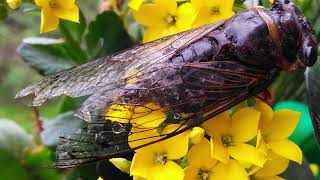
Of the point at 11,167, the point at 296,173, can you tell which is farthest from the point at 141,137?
the point at 11,167

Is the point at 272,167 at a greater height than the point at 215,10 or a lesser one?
lesser

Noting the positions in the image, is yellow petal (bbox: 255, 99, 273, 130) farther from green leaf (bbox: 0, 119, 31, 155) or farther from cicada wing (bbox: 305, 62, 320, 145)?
green leaf (bbox: 0, 119, 31, 155)

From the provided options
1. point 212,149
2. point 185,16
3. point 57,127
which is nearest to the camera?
point 212,149

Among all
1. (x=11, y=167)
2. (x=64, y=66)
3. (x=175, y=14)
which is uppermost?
(x=175, y=14)

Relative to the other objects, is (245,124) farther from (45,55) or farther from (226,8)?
(45,55)

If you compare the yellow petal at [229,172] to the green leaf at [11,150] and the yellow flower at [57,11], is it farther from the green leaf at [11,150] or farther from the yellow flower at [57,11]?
the green leaf at [11,150]

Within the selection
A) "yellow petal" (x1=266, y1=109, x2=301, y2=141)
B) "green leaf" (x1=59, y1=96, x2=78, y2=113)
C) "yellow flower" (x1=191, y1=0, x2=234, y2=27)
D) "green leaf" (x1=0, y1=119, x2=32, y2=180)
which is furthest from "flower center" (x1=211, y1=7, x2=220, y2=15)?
"green leaf" (x1=0, y1=119, x2=32, y2=180)

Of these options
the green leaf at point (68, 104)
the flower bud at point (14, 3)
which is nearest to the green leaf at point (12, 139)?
the green leaf at point (68, 104)
